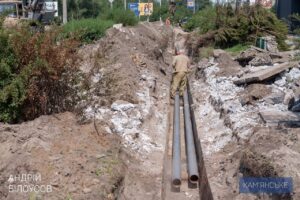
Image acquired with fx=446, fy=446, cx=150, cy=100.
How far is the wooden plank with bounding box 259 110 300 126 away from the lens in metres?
7.82

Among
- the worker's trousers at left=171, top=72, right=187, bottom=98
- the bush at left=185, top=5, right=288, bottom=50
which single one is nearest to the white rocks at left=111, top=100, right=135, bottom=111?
the worker's trousers at left=171, top=72, right=187, bottom=98

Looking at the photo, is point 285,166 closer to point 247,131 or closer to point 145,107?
point 247,131

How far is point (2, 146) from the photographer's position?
5.84 m

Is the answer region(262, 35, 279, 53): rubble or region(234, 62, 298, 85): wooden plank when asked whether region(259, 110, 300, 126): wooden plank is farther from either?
region(262, 35, 279, 53): rubble

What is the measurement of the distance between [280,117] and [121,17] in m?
18.7

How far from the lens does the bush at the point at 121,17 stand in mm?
25531

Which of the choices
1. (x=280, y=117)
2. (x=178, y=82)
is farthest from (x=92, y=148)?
(x=178, y=82)

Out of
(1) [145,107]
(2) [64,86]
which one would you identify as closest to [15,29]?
(2) [64,86]

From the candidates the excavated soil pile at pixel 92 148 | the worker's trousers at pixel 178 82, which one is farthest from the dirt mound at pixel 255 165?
the worker's trousers at pixel 178 82

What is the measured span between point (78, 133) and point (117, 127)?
191 centimetres

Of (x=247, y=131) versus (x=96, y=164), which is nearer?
(x=96, y=164)

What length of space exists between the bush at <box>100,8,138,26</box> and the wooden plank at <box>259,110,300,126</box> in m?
17.8

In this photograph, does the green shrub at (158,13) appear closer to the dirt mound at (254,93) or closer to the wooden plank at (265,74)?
the wooden plank at (265,74)

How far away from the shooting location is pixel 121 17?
84.2ft
